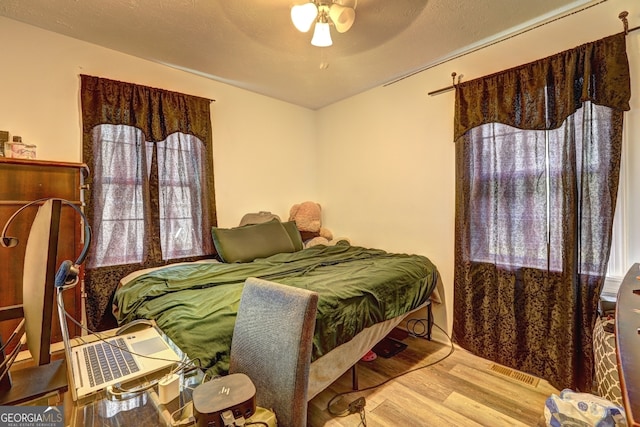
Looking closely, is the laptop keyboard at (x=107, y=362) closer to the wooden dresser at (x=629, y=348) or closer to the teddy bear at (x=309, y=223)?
the wooden dresser at (x=629, y=348)

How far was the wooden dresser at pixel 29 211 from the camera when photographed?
63.9 inches

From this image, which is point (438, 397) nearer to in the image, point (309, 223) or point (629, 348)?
point (629, 348)

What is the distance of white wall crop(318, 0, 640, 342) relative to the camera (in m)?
1.83

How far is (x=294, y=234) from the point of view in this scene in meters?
3.18

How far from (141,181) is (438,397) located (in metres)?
2.70

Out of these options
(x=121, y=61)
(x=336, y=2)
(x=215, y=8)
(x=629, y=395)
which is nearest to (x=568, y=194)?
(x=629, y=395)

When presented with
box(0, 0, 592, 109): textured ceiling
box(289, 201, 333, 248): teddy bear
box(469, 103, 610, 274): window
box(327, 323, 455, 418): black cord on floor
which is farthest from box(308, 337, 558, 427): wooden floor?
box(0, 0, 592, 109): textured ceiling

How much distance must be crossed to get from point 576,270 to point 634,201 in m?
0.51

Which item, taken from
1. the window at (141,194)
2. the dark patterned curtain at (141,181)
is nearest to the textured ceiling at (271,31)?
the dark patterned curtain at (141,181)

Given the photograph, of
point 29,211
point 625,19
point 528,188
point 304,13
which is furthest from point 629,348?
point 29,211

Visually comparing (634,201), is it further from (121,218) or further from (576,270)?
(121,218)

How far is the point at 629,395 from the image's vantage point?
0.55m

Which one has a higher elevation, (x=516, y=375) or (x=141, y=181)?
(x=141, y=181)

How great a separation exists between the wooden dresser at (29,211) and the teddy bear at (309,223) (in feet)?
6.75
